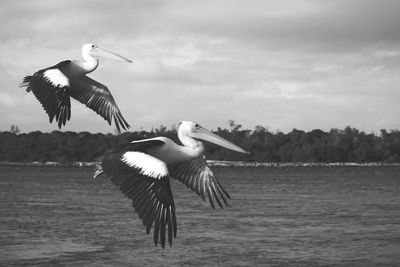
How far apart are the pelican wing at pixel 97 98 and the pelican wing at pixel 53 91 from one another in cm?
44

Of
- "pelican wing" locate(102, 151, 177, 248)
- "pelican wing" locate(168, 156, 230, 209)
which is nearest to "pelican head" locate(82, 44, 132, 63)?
"pelican wing" locate(102, 151, 177, 248)

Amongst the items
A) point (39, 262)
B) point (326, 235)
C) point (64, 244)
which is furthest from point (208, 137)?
point (326, 235)

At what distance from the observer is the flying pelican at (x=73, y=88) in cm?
616

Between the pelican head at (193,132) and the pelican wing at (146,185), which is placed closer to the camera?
the pelican wing at (146,185)

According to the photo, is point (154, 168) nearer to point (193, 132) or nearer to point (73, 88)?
point (193, 132)

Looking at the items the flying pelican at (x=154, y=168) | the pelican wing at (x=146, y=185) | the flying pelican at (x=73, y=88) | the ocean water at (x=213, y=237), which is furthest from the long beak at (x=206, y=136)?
the ocean water at (x=213, y=237)

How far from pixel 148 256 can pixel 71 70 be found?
23.6 meters

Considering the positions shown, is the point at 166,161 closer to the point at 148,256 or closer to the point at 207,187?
the point at 207,187

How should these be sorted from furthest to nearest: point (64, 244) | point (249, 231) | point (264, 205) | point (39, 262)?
point (264, 205)
point (249, 231)
point (64, 244)
point (39, 262)

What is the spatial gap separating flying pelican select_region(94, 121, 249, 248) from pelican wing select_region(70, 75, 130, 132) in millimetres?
475

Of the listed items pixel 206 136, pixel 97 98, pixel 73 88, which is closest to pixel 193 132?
pixel 206 136

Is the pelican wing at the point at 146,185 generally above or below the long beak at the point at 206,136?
below

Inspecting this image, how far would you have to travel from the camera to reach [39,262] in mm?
27094

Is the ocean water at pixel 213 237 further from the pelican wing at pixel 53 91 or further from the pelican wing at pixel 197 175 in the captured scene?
the pelican wing at pixel 53 91
